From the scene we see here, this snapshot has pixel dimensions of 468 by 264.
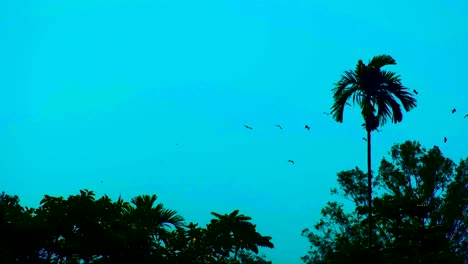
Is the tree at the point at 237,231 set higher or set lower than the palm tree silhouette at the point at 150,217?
higher

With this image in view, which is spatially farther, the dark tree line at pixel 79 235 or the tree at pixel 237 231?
the tree at pixel 237 231

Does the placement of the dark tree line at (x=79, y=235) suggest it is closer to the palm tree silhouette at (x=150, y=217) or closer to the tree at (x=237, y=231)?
the palm tree silhouette at (x=150, y=217)

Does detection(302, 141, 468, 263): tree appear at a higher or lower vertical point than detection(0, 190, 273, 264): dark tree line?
higher

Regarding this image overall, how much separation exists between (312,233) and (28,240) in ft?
107

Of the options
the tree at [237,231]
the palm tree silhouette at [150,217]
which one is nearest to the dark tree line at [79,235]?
the palm tree silhouette at [150,217]

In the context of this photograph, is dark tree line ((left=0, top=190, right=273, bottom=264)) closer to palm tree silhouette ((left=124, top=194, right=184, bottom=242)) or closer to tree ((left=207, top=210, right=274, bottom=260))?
palm tree silhouette ((left=124, top=194, right=184, bottom=242))

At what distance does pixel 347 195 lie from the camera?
48.9 meters

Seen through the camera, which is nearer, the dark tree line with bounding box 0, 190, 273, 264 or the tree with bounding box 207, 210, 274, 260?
the dark tree line with bounding box 0, 190, 273, 264

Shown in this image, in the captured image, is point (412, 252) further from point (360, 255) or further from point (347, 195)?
point (347, 195)

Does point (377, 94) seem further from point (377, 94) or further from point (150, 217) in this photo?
point (150, 217)

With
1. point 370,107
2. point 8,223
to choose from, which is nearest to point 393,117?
point 370,107

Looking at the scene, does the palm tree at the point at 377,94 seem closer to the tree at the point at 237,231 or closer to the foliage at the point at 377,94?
the foliage at the point at 377,94

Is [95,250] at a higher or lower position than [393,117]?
lower

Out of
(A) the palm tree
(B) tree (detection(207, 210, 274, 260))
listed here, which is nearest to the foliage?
(A) the palm tree
